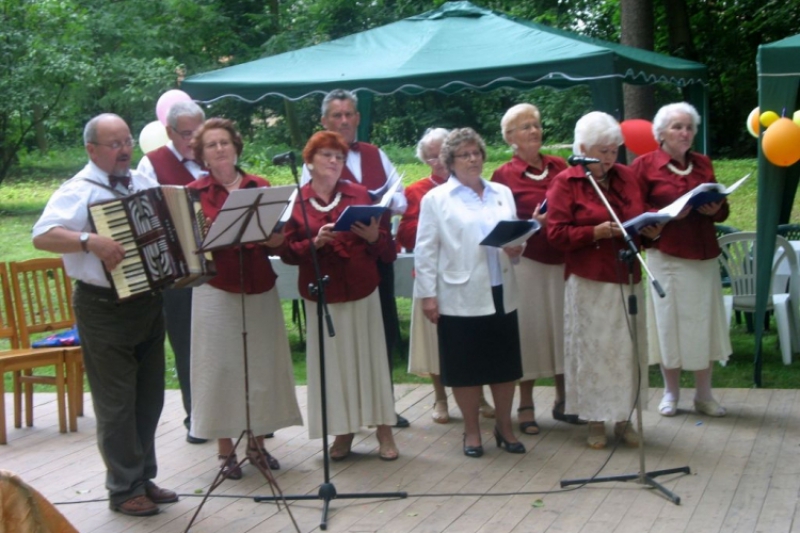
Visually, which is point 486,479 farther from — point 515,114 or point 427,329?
point 515,114

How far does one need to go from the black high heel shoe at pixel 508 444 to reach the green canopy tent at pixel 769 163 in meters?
2.18

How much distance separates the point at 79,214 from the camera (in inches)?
188

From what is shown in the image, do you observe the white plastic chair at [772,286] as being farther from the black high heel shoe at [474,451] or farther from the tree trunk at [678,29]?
the tree trunk at [678,29]

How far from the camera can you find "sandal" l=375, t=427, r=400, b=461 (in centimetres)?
594

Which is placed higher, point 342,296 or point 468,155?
point 468,155

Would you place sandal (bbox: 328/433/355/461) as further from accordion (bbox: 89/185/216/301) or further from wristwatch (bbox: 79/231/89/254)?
wristwatch (bbox: 79/231/89/254)

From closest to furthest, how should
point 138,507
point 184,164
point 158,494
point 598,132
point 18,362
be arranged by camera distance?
point 138,507 < point 158,494 < point 598,132 < point 184,164 < point 18,362

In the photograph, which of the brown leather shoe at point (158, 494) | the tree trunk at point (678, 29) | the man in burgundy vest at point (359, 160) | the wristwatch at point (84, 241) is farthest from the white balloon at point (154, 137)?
the tree trunk at point (678, 29)

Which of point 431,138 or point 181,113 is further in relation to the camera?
point 431,138

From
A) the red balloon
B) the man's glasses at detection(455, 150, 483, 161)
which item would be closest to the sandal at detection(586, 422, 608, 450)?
the man's glasses at detection(455, 150, 483, 161)

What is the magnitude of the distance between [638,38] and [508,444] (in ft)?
23.7

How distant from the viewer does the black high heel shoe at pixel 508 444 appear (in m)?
5.93

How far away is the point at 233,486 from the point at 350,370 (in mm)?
896

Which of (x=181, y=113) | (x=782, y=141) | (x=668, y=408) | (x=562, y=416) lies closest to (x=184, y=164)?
(x=181, y=113)
